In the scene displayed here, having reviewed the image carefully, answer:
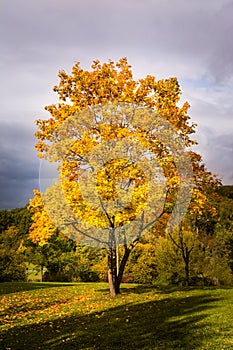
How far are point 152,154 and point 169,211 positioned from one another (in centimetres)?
294

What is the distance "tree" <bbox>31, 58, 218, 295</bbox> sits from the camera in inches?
539

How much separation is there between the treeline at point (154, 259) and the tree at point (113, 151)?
9321 mm

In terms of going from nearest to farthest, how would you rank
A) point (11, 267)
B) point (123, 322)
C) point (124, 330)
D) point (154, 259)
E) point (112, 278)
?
point (124, 330)
point (123, 322)
point (112, 278)
point (154, 259)
point (11, 267)

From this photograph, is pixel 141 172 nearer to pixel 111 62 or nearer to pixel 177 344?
pixel 111 62

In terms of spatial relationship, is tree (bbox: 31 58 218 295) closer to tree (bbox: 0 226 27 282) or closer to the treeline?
the treeline

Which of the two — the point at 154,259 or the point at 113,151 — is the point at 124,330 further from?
the point at 154,259

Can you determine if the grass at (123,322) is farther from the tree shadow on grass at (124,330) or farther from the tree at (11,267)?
the tree at (11,267)

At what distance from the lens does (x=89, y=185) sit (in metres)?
13.8

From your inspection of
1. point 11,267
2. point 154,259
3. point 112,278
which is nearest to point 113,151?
point 112,278

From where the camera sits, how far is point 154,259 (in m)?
27.2

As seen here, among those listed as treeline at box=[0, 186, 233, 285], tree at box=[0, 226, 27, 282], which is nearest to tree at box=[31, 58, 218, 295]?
treeline at box=[0, 186, 233, 285]

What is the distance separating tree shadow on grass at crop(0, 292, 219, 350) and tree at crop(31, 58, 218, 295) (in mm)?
3553

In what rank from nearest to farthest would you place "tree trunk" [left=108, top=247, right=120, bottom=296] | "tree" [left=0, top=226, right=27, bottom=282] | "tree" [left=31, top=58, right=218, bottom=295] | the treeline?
"tree" [left=31, top=58, right=218, bottom=295] < "tree trunk" [left=108, top=247, right=120, bottom=296] < the treeline < "tree" [left=0, top=226, right=27, bottom=282]

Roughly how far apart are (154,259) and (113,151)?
15.4 metres
